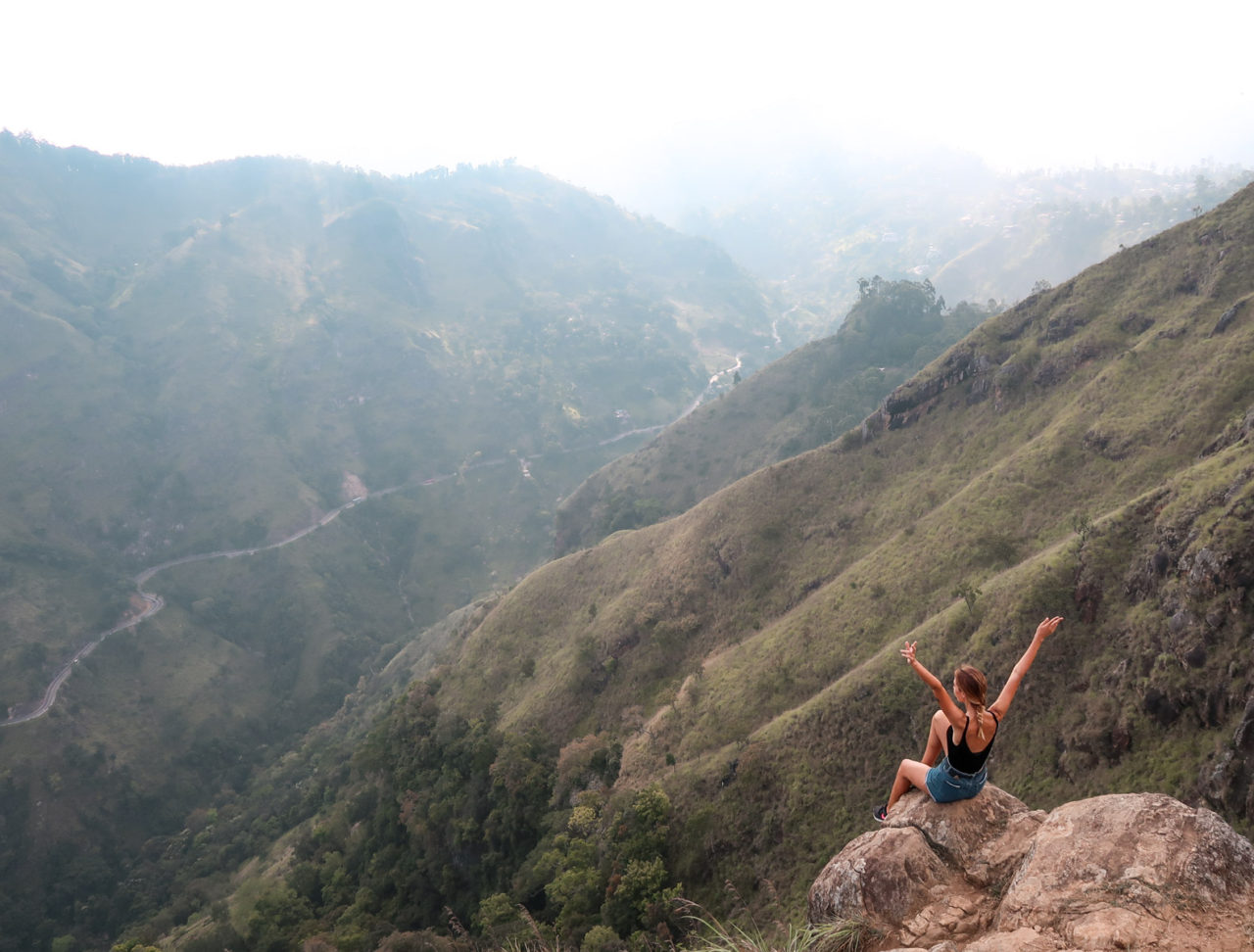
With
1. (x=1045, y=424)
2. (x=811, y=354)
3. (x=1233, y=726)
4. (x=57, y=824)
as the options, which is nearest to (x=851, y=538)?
(x=1045, y=424)

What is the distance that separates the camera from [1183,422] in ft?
113

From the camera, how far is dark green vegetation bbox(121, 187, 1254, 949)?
24.3m

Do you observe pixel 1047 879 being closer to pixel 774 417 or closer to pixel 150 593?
pixel 774 417

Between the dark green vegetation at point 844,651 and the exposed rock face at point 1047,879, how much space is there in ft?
14.6

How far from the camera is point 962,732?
1027 centimetres

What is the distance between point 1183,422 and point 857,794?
26.3m

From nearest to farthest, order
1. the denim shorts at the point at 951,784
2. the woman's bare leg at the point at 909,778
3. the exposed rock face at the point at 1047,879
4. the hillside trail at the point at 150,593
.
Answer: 1. the exposed rock face at the point at 1047,879
2. the denim shorts at the point at 951,784
3. the woman's bare leg at the point at 909,778
4. the hillside trail at the point at 150,593

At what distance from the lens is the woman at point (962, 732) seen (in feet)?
32.3

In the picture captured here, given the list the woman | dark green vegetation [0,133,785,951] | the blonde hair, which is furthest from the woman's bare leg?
dark green vegetation [0,133,785,951]

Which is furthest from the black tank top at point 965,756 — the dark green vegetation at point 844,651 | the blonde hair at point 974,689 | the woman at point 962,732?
the dark green vegetation at point 844,651

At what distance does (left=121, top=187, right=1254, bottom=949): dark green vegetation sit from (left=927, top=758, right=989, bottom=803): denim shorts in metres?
5.23

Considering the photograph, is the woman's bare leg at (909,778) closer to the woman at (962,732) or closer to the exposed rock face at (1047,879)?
the woman at (962,732)

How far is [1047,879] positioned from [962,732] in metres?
2.17

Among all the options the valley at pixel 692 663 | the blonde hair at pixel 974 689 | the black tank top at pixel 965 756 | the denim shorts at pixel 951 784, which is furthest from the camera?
the valley at pixel 692 663
